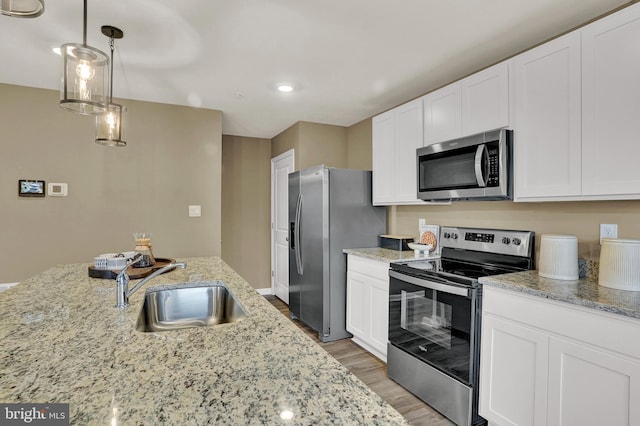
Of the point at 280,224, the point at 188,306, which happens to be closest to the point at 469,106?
the point at 188,306

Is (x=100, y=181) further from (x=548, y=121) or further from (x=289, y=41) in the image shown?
(x=548, y=121)

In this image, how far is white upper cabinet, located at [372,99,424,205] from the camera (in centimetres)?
285

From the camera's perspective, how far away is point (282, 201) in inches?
185

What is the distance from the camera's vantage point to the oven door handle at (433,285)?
1.95m

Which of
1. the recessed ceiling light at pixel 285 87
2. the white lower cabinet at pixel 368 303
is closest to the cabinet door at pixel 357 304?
the white lower cabinet at pixel 368 303

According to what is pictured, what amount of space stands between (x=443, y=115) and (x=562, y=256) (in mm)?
1285

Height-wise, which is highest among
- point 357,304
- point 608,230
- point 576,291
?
point 608,230

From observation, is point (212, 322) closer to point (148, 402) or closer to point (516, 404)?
point (148, 402)

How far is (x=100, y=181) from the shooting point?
10.5 feet

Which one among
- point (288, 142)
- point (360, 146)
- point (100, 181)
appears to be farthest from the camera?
point (288, 142)

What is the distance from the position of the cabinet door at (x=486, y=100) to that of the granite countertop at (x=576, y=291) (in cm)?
97

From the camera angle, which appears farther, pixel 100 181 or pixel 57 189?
pixel 100 181

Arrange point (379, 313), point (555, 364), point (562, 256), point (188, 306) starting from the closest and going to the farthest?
point (555, 364) < point (188, 306) < point (562, 256) < point (379, 313)

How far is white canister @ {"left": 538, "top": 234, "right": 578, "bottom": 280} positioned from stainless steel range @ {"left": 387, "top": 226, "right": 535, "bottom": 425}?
315 mm
